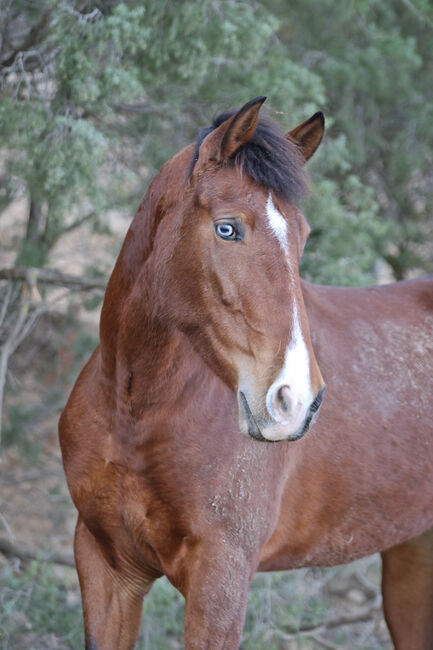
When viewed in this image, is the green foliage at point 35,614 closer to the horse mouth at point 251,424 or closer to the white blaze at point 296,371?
the horse mouth at point 251,424

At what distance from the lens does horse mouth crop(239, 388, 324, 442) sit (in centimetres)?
172

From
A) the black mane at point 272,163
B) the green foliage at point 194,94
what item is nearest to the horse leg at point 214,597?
the black mane at point 272,163

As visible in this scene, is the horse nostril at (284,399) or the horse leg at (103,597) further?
the horse leg at (103,597)

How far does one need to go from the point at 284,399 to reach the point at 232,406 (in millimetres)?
564

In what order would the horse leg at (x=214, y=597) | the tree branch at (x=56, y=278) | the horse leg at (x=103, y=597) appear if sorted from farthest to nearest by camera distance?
1. the tree branch at (x=56, y=278)
2. the horse leg at (x=103, y=597)
3. the horse leg at (x=214, y=597)

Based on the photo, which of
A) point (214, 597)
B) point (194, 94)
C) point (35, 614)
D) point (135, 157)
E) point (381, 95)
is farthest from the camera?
point (381, 95)

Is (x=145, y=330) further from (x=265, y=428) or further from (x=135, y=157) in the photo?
(x=135, y=157)

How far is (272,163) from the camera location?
6.32 feet

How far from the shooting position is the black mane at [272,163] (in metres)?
1.91

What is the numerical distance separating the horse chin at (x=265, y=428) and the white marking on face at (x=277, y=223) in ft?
1.39

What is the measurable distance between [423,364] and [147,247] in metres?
1.29

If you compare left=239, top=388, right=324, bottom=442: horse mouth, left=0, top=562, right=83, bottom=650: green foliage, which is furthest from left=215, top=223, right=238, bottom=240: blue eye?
left=0, top=562, right=83, bottom=650: green foliage

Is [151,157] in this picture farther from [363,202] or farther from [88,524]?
[88,524]

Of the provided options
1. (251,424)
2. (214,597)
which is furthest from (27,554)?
(251,424)
